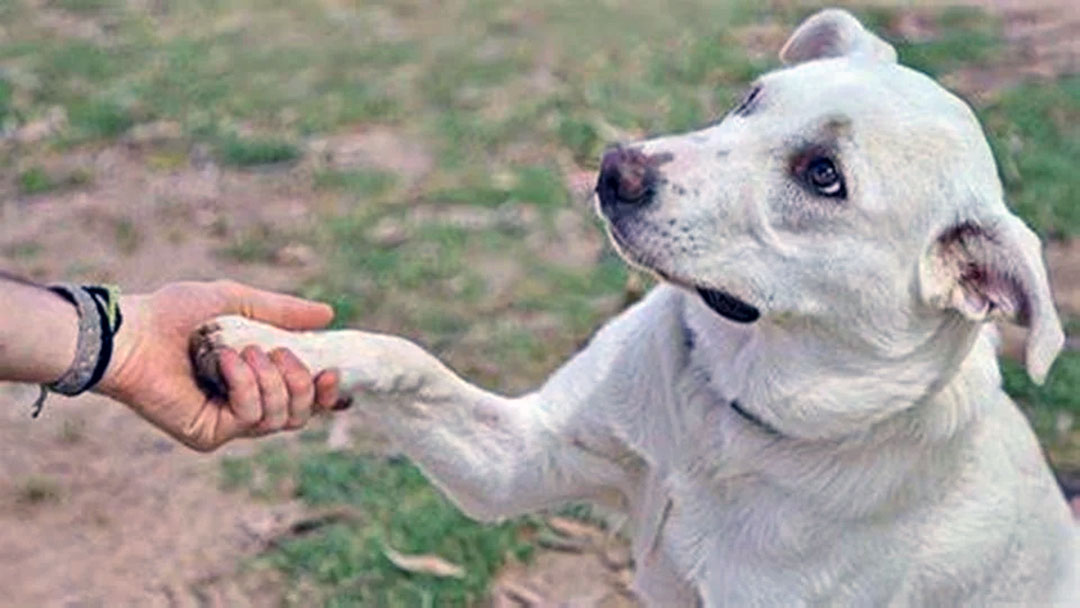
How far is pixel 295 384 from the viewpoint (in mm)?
3568

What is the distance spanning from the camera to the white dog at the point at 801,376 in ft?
11.1

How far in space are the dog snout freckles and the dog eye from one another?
23cm

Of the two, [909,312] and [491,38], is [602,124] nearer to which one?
[491,38]

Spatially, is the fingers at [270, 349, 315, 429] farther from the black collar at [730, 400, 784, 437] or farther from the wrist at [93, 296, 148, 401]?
the black collar at [730, 400, 784, 437]

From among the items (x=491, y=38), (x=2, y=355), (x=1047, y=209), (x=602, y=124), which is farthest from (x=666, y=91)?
(x=2, y=355)

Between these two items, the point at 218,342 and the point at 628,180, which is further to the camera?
the point at 218,342

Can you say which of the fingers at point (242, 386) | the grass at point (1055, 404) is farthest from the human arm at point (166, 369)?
the grass at point (1055, 404)

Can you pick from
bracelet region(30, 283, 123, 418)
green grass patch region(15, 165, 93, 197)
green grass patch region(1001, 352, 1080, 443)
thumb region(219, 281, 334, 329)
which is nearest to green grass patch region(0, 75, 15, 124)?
green grass patch region(15, 165, 93, 197)

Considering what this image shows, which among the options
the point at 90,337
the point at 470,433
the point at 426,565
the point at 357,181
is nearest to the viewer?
the point at 90,337

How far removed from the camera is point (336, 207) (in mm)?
6477

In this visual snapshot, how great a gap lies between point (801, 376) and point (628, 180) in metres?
0.49

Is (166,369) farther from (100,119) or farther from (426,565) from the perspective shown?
(100,119)

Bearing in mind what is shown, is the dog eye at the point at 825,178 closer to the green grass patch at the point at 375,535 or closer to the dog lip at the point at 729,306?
the dog lip at the point at 729,306

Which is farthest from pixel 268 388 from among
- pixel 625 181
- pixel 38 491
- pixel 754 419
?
pixel 38 491
